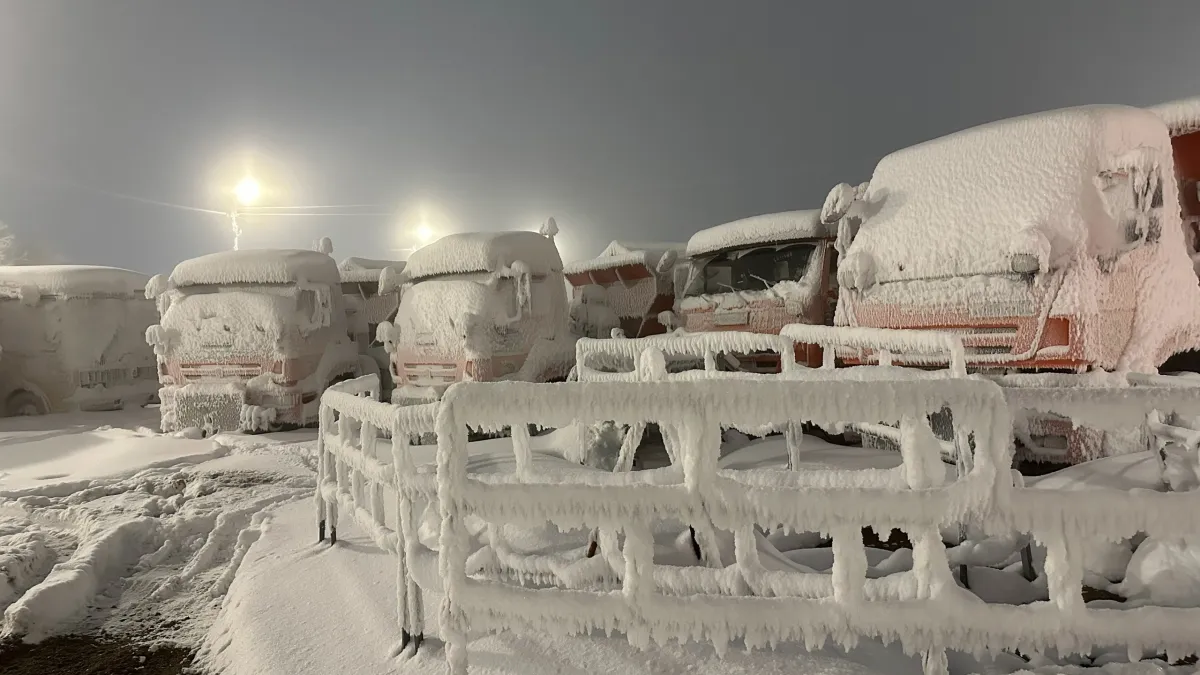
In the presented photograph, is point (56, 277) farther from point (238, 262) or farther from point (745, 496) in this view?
point (745, 496)

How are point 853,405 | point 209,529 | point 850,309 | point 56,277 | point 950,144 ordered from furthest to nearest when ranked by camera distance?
point 56,277
point 850,309
point 950,144
point 209,529
point 853,405

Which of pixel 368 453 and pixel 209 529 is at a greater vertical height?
pixel 368 453

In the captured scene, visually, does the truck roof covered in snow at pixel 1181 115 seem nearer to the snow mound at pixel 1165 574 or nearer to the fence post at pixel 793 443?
the snow mound at pixel 1165 574

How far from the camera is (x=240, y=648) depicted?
2.57 metres

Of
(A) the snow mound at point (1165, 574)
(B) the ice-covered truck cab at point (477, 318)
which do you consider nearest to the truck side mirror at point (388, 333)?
(B) the ice-covered truck cab at point (477, 318)

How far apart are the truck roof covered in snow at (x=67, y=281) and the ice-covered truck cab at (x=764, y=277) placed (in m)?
11.6

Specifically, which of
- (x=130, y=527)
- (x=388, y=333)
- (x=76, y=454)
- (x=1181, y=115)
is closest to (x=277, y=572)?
(x=130, y=527)

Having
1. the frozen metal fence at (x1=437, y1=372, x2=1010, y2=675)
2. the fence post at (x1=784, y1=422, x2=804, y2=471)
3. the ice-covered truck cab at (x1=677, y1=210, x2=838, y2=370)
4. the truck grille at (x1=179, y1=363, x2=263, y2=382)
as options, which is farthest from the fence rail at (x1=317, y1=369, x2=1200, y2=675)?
the truck grille at (x1=179, y1=363, x2=263, y2=382)

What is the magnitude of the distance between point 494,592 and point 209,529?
403cm

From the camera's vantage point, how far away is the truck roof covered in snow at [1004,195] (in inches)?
166

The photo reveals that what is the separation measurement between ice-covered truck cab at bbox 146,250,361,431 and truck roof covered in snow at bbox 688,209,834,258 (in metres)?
6.40

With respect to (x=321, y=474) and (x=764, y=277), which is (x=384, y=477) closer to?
(x=321, y=474)

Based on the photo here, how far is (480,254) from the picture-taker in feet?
25.1

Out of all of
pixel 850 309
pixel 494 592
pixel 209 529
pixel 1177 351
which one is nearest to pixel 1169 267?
pixel 1177 351
